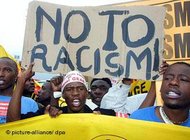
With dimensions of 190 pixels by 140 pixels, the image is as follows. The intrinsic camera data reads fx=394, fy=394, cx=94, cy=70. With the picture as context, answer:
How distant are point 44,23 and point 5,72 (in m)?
0.66

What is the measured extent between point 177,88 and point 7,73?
1.53m

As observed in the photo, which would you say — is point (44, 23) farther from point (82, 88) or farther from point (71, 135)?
point (71, 135)

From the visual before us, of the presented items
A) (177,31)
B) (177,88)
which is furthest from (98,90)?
(177,88)

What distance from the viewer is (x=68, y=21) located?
391 centimetres

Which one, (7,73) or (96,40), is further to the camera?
(96,40)

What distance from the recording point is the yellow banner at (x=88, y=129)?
289cm

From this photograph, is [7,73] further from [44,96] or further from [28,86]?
[44,96]

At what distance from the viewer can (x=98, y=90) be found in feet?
16.2

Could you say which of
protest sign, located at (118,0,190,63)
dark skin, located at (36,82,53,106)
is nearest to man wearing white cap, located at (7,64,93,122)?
protest sign, located at (118,0,190,63)

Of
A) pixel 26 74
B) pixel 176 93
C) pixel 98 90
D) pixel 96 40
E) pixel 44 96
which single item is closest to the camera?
pixel 176 93

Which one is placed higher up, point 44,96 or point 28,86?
point 28,86

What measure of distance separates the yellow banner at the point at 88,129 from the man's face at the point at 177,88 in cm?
18

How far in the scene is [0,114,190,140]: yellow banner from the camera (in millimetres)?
2891

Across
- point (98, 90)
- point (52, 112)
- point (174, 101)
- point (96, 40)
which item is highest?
point (96, 40)
